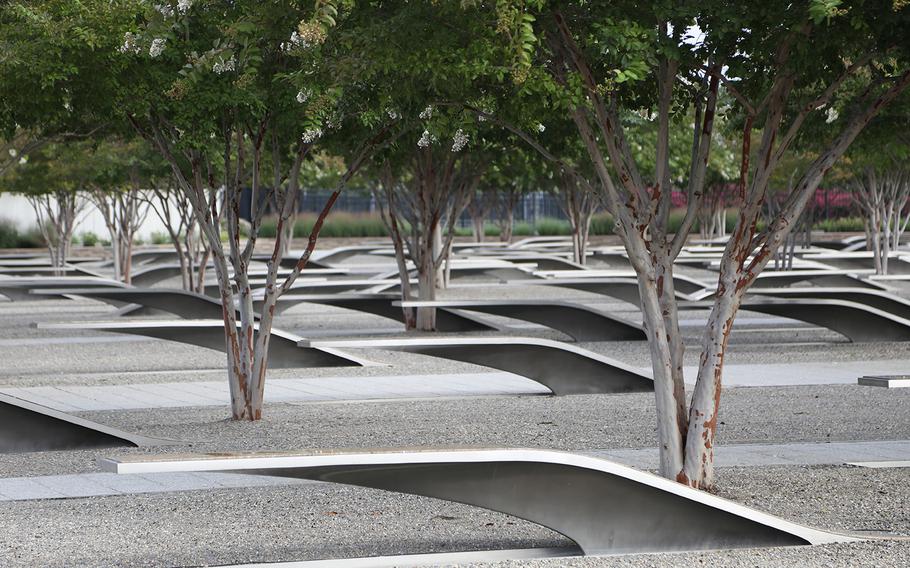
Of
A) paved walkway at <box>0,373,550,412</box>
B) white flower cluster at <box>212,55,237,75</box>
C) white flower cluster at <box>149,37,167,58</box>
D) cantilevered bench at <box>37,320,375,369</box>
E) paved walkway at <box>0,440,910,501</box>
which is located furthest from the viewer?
cantilevered bench at <box>37,320,375,369</box>

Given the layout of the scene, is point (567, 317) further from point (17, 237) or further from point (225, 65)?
point (17, 237)

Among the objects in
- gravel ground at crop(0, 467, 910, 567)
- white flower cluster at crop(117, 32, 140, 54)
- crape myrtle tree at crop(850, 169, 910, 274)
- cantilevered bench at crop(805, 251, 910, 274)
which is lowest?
gravel ground at crop(0, 467, 910, 567)

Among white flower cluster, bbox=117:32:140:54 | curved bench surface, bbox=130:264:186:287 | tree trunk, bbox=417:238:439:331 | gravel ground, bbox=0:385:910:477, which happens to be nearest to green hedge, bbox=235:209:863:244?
curved bench surface, bbox=130:264:186:287

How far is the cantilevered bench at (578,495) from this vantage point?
5418mm

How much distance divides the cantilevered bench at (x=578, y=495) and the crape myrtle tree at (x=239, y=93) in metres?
2.80

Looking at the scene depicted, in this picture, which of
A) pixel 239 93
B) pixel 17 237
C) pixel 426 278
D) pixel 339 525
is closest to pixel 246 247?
pixel 239 93

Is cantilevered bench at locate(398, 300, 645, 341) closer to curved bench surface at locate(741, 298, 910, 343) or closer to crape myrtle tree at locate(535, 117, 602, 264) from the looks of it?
crape myrtle tree at locate(535, 117, 602, 264)

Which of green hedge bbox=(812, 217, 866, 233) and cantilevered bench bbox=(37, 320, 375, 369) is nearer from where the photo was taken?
cantilevered bench bbox=(37, 320, 375, 369)

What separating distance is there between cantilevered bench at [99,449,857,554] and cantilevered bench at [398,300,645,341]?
1044 centimetres

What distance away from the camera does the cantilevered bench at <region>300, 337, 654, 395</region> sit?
11945 millimetres

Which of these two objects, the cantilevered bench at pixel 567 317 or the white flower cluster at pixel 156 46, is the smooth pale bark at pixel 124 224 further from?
the white flower cluster at pixel 156 46

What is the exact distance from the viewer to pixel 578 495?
18.8 ft

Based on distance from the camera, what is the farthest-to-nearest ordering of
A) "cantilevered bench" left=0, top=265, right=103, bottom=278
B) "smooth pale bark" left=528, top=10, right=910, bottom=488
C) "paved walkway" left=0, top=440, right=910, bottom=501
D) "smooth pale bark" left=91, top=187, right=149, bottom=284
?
"cantilevered bench" left=0, top=265, right=103, bottom=278 < "smooth pale bark" left=91, top=187, right=149, bottom=284 < "paved walkway" left=0, top=440, right=910, bottom=501 < "smooth pale bark" left=528, top=10, right=910, bottom=488

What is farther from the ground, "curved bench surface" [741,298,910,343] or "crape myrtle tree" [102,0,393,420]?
"crape myrtle tree" [102,0,393,420]
